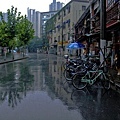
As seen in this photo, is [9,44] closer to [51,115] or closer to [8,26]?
[8,26]

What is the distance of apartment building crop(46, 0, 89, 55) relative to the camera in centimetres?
5928

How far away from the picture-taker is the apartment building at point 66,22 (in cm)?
5928

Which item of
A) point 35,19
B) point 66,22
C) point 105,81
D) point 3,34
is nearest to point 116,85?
point 105,81

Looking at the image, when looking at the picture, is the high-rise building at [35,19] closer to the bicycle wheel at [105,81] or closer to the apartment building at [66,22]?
the apartment building at [66,22]

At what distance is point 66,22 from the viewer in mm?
64250

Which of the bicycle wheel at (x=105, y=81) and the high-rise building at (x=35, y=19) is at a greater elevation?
the high-rise building at (x=35, y=19)

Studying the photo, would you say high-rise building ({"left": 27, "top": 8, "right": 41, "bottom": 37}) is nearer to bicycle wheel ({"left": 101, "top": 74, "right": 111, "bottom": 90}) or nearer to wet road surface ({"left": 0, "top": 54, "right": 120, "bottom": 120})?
bicycle wheel ({"left": 101, "top": 74, "right": 111, "bottom": 90})

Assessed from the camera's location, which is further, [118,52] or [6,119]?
[118,52]

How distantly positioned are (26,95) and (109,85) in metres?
3.80

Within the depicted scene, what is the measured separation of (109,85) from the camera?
10156mm

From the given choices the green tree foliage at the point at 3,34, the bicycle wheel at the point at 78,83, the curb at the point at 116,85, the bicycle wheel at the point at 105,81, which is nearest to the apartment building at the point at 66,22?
the green tree foliage at the point at 3,34

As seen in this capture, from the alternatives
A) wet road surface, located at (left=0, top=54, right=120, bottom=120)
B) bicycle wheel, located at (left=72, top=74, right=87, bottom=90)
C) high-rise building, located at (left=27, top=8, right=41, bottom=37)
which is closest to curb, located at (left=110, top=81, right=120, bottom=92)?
wet road surface, located at (left=0, top=54, right=120, bottom=120)

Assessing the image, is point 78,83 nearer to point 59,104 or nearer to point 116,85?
point 116,85

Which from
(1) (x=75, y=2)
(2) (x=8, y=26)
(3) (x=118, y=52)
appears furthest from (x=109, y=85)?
(1) (x=75, y=2)
